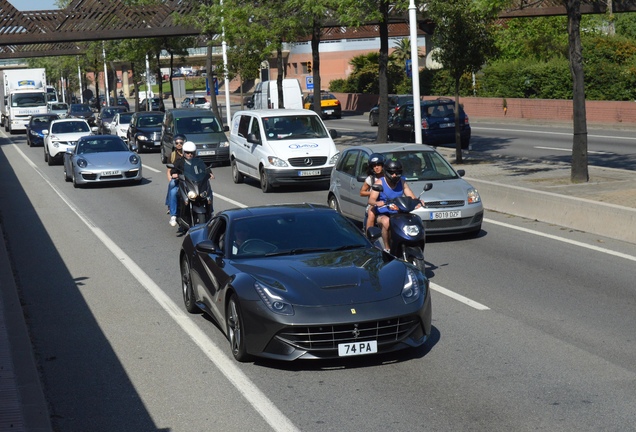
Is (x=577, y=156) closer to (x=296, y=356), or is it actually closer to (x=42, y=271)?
(x=42, y=271)

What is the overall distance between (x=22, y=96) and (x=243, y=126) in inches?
1713

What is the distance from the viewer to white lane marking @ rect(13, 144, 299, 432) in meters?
7.29

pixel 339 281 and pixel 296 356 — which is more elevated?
pixel 339 281

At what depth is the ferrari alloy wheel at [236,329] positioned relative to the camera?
869 centimetres

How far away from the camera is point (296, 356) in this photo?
326 inches

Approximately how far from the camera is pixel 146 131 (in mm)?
41250

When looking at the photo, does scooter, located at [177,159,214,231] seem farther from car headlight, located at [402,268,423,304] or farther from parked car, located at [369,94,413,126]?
parked car, located at [369,94,413,126]

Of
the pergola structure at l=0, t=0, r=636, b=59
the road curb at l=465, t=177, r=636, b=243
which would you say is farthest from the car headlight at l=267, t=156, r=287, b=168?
the pergola structure at l=0, t=0, r=636, b=59

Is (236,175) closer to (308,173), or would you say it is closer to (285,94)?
(308,173)

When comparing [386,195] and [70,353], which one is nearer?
[70,353]

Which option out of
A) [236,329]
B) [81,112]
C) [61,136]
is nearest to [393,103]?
[61,136]

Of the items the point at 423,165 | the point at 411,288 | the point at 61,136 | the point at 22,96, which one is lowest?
the point at 411,288

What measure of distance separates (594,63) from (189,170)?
1434 inches

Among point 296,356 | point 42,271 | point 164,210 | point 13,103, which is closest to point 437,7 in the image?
point 164,210
